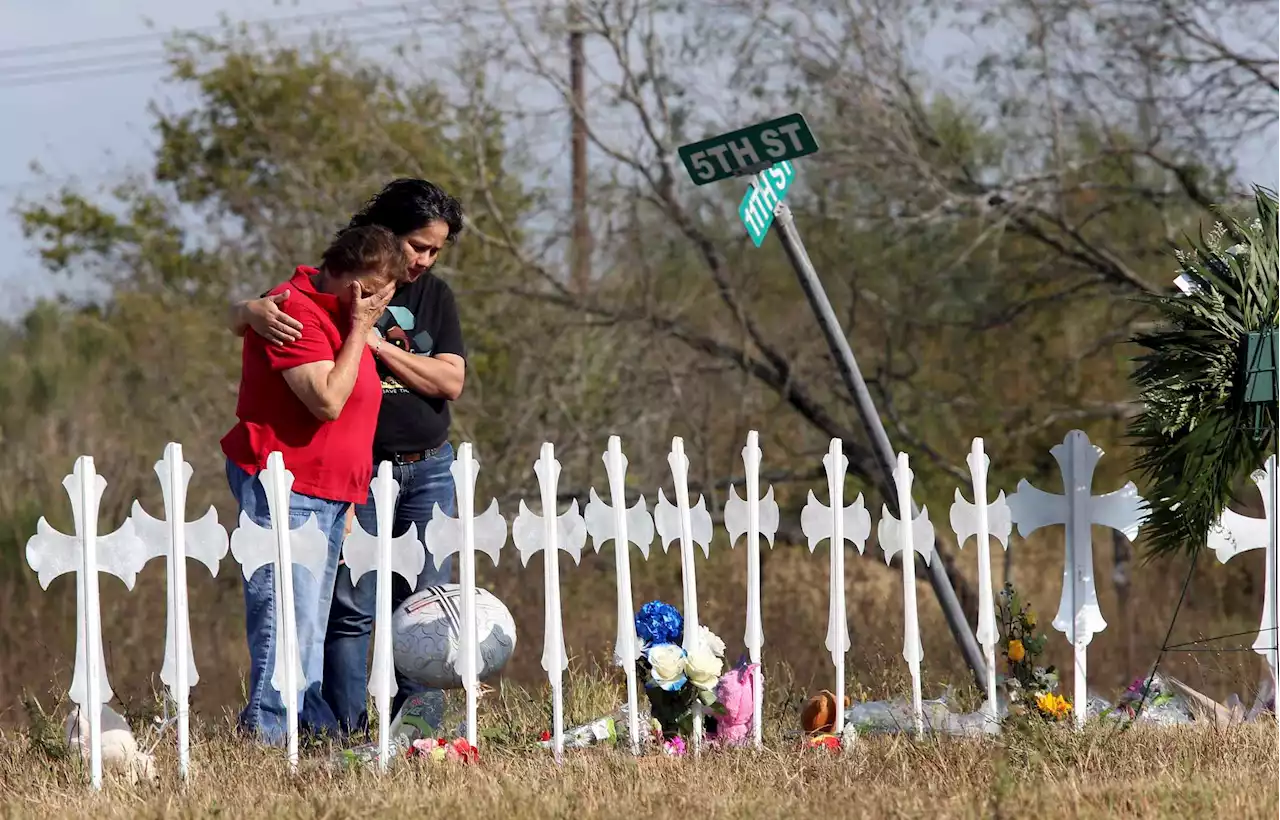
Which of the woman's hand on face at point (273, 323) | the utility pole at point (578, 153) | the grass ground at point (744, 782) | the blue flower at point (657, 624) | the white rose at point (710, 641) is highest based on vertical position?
the utility pole at point (578, 153)

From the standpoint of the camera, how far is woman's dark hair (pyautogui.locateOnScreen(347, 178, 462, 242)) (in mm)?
4570

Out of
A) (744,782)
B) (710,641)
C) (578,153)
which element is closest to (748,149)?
(710,641)

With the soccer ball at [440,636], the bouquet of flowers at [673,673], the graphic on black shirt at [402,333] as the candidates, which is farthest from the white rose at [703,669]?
the graphic on black shirt at [402,333]

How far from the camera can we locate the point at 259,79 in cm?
1492

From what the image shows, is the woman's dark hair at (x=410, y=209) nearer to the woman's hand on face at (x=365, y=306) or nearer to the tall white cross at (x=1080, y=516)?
the woman's hand on face at (x=365, y=306)

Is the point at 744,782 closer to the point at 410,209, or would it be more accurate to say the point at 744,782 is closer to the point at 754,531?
the point at 754,531

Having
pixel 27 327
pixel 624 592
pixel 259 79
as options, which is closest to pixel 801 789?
pixel 624 592

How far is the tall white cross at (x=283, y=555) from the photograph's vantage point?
4.05 metres

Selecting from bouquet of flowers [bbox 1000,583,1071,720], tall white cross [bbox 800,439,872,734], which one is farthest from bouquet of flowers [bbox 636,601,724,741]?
bouquet of flowers [bbox 1000,583,1071,720]

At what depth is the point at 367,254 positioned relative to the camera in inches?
169

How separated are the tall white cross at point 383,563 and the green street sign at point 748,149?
4.71 feet

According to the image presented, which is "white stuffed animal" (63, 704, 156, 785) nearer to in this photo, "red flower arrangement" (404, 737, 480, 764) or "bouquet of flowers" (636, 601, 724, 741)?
"red flower arrangement" (404, 737, 480, 764)

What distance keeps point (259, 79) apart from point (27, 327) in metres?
6.36

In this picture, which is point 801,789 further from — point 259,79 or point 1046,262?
point 259,79
